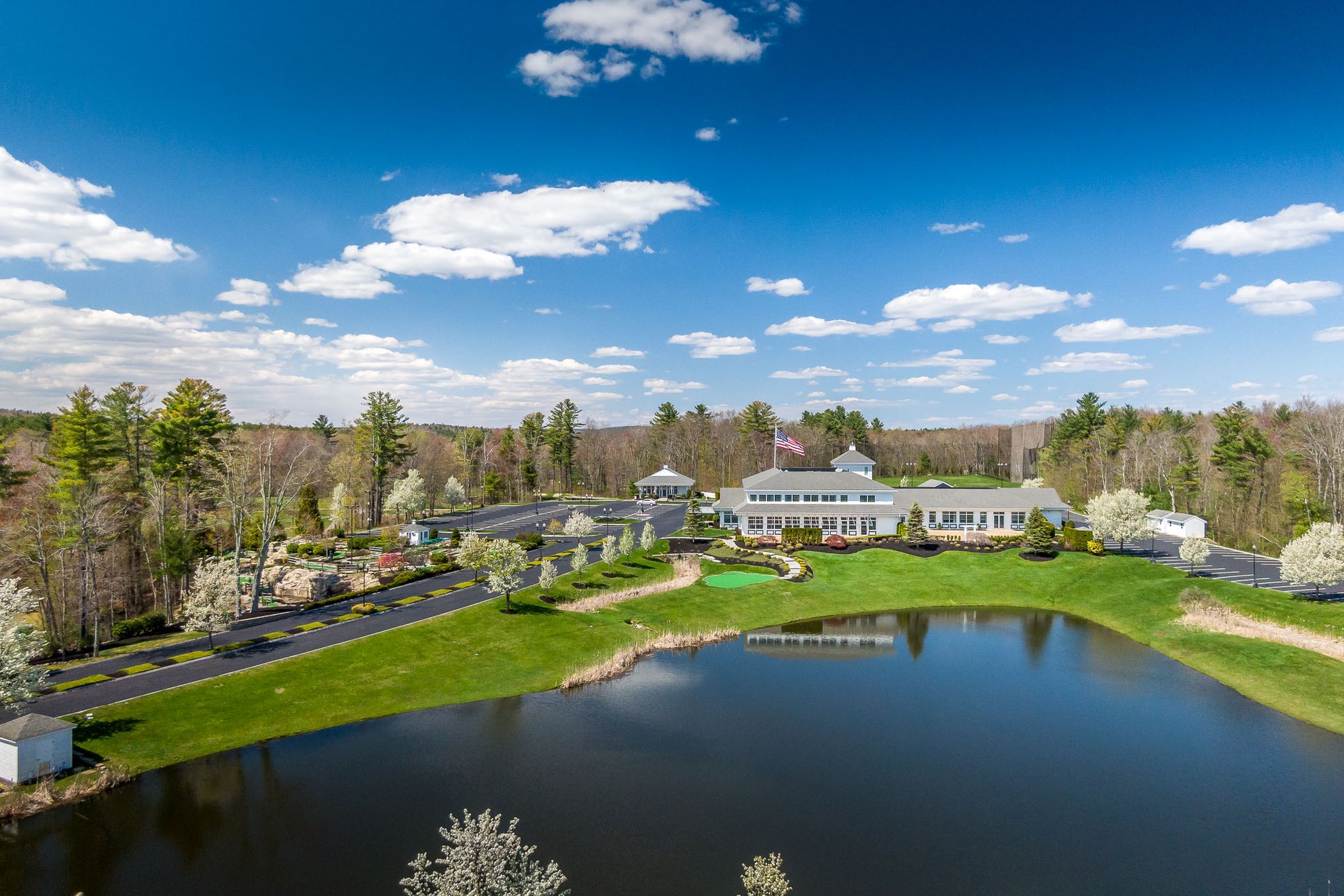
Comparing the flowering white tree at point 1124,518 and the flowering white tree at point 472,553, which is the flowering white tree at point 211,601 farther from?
the flowering white tree at point 1124,518

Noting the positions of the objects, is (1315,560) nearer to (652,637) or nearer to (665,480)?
(652,637)

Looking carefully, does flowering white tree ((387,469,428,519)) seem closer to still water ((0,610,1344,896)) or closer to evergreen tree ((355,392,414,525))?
evergreen tree ((355,392,414,525))

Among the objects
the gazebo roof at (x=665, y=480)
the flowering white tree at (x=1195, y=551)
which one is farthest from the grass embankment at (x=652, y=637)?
the gazebo roof at (x=665, y=480)

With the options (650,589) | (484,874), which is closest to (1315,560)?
(650,589)

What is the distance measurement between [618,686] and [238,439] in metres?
41.8

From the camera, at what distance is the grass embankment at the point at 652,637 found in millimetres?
27047

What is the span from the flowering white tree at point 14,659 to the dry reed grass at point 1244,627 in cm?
5685

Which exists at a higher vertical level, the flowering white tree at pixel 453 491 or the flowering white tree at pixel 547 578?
the flowering white tree at pixel 453 491

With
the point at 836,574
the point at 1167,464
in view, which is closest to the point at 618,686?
the point at 836,574

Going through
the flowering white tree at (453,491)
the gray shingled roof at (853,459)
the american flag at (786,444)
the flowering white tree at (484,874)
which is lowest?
the flowering white tree at (484,874)

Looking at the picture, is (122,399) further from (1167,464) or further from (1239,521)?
(1167,464)

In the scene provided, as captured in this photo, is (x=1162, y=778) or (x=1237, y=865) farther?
(x=1162, y=778)

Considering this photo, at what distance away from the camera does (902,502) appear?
69.9 m

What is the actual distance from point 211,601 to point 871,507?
2203 inches
